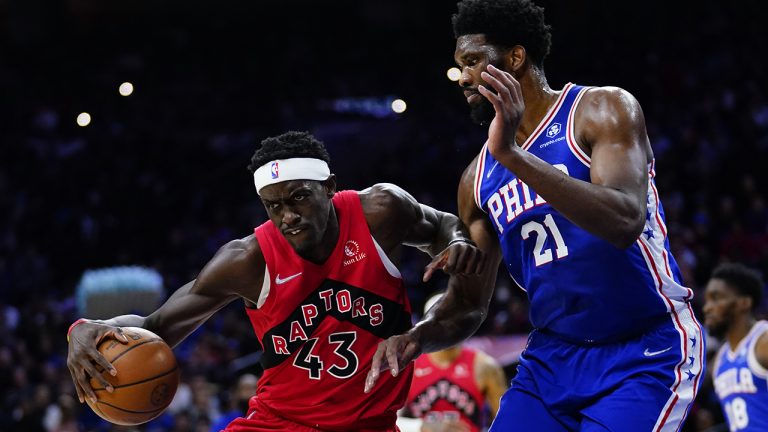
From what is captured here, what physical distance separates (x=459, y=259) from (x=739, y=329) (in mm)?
3138

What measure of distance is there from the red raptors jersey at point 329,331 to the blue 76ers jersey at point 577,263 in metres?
0.72

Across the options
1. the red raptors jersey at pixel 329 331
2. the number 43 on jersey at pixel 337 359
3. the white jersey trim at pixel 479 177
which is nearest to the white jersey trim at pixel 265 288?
the red raptors jersey at pixel 329 331

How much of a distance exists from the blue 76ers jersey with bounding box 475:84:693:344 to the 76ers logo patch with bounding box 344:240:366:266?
29.4 inches

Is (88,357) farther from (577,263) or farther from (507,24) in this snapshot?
(507,24)

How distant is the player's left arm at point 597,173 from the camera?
9.39 ft

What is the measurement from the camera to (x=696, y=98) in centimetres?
1253

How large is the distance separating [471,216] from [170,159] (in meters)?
11.9

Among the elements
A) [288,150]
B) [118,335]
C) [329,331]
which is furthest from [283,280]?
[118,335]

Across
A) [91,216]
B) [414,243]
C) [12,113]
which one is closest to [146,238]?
[91,216]

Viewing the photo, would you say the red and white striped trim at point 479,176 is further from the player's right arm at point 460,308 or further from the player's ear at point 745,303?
the player's ear at point 745,303

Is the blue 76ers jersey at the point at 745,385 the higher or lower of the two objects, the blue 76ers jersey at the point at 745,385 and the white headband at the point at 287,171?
the lower

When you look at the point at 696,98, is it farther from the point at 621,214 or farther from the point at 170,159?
the point at 621,214

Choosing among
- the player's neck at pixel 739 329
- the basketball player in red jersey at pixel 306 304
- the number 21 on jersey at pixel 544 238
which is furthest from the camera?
the player's neck at pixel 739 329

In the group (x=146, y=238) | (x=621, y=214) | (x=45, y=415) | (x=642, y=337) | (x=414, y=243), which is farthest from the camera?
(x=146, y=238)
